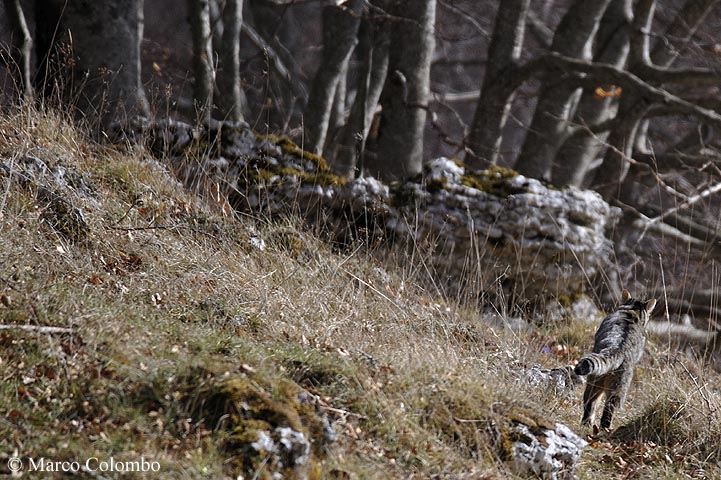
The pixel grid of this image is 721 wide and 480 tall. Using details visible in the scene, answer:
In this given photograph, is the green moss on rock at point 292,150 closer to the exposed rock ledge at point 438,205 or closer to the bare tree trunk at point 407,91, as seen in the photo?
the exposed rock ledge at point 438,205

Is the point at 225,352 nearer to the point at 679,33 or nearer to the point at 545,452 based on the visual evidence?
the point at 545,452

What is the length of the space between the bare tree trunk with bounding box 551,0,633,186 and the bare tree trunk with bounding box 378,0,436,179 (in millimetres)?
2203

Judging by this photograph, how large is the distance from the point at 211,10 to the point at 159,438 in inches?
326

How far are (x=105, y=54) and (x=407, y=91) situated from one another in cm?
349

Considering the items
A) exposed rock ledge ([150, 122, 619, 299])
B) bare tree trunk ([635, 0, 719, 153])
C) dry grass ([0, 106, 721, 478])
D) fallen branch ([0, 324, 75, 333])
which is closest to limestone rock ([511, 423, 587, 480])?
dry grass ([0, 106, 721, 478])

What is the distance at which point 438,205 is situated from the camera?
282 inches

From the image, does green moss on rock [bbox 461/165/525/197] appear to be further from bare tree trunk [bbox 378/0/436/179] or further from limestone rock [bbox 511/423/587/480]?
limestone rock [bbox 511/423/587/480]

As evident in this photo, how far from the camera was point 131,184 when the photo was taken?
5961 millimetres

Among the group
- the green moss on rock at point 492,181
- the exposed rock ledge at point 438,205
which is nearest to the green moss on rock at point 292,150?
the exposed rock ledge at point 438,205

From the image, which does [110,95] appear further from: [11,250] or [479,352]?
[479,352]

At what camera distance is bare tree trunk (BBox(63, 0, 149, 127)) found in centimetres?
724

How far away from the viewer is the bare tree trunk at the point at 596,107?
10266 millimetres

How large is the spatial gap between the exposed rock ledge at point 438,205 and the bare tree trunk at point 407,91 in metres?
1.96

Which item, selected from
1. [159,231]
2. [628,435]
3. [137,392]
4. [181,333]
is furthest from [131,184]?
[628,435]
